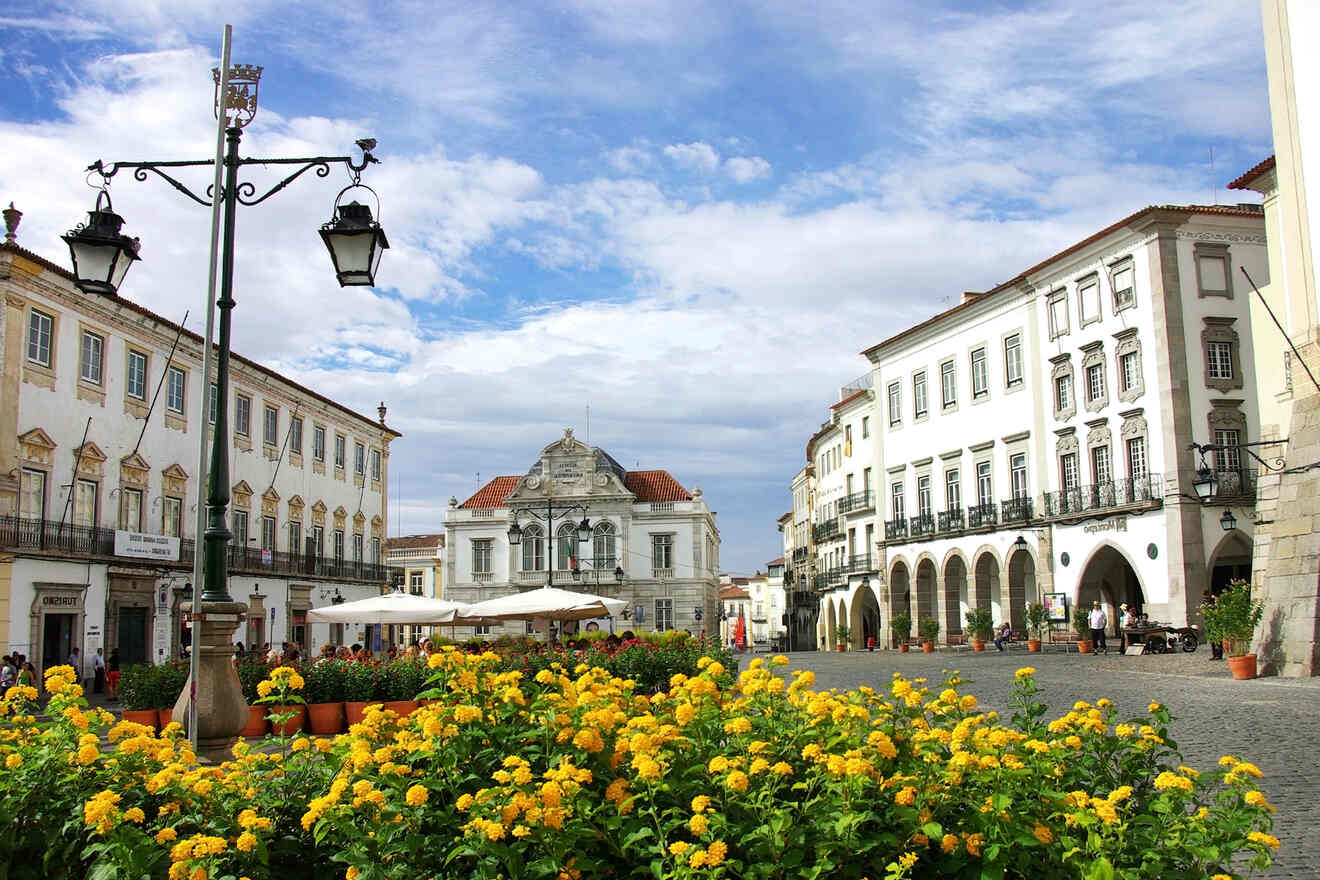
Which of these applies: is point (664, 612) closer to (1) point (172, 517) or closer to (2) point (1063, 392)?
(2) point (1063, 392)

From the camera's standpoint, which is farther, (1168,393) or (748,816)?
(1168,393)

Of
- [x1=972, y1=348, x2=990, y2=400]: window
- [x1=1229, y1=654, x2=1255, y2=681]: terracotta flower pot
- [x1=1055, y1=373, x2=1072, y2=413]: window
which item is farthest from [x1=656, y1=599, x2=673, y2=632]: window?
[x1=1229, y1=654, x2=1255, y2=681]: terracotta flower pot

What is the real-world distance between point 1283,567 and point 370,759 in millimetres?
20091

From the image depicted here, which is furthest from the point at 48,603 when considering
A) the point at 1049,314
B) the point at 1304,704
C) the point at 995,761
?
the point at 1049,314

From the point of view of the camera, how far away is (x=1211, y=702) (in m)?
15.8

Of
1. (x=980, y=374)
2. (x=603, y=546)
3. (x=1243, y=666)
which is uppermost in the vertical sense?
(x=980, y=374)

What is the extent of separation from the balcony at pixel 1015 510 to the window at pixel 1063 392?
3.55m

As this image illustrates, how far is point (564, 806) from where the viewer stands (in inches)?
143

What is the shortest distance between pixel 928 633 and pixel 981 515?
192 inches

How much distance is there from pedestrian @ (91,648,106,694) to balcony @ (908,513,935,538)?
30.1 metres

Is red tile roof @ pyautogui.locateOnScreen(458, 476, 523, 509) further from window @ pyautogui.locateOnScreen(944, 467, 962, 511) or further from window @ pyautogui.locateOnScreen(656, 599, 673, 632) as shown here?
window @ pyautogui.locateOnScreen(944, 467, 962, 511)

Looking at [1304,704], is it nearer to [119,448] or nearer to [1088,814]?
[1088,814]

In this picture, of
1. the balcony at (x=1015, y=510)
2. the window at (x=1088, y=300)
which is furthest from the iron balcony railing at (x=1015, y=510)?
the window at (x=1088, y=300)

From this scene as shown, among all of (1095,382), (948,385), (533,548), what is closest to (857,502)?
(948,385)
